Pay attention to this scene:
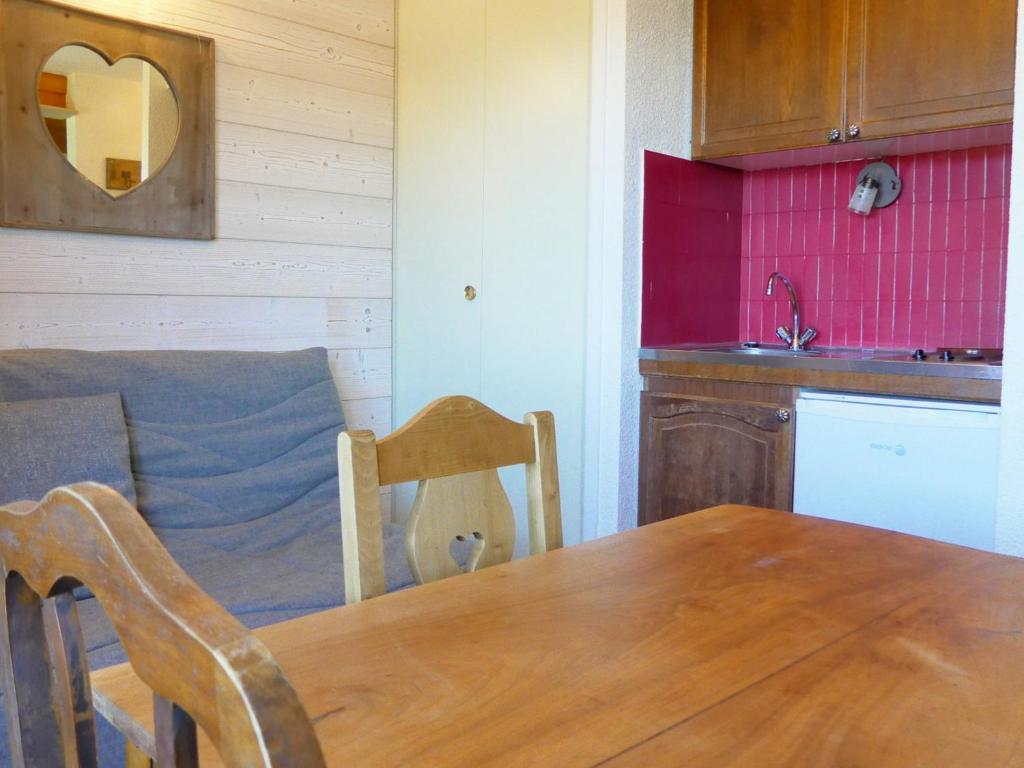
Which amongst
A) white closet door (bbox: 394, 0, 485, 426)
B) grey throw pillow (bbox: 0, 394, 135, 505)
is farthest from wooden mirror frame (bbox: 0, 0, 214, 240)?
white closet door (bbox: 394, 0, 485, 426)

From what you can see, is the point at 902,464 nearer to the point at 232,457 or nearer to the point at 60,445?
the point at 232,457

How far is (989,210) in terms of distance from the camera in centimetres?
277

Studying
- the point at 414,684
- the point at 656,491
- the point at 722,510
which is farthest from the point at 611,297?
the point at 414,684

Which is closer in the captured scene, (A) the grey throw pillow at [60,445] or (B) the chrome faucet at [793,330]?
(A) the grey throw pillow at [60,445]

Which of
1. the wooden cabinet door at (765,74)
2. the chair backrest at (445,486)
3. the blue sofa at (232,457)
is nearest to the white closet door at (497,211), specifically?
the wooden cabinet door at (765,74)

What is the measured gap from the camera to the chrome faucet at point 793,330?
319 centimetres

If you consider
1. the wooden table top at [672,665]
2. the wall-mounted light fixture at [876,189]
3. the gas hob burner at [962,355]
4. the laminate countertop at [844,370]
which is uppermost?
the wall-mounted light fixture at [876,189]

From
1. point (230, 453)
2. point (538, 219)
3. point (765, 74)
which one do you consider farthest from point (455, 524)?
point (765, 74)

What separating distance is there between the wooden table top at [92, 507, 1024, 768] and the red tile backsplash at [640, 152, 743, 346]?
5.99ft

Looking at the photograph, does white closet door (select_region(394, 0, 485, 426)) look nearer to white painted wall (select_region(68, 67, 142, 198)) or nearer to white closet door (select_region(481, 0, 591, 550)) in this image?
white closet door (select_region(481, 0, 591, 550))

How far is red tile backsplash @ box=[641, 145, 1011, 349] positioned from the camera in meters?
2.80

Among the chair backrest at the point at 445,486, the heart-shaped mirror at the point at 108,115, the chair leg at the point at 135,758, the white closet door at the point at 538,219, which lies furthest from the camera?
the white closet door at the point at 538,219

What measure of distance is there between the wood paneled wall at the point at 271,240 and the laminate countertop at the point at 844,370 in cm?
114

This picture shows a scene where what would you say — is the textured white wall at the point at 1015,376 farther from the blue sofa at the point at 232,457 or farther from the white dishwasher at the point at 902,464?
the blue sofa at the point at 232,457
